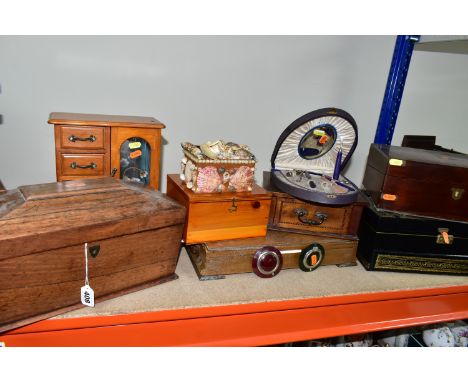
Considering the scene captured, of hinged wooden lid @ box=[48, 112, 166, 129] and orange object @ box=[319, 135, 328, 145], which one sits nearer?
hinged wooden lid @ box=[48, 112, 166, 129]

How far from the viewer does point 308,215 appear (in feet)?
3.97

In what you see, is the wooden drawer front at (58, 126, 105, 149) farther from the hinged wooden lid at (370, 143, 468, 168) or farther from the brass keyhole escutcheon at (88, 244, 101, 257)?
the hinged wooden lid at (370, 143, 468, 168)

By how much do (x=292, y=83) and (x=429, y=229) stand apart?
0.74m

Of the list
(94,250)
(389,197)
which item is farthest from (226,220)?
(389,197)

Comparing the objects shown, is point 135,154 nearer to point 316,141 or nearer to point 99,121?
point 99,121

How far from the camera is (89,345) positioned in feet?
3.01

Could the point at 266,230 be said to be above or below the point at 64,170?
below

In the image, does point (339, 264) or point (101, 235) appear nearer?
point (101, 235)

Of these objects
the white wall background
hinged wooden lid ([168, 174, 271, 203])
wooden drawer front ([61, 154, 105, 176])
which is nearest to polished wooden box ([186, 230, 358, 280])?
hinged wooden lid ([168, 174, 271, 203])

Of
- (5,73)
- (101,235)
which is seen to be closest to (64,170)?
(101,235)

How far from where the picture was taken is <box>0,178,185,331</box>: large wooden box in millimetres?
801

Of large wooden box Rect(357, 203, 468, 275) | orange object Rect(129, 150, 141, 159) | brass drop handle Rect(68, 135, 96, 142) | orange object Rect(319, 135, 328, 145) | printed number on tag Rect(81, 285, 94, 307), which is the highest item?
orange object Rect(319, 135, 328, 145)

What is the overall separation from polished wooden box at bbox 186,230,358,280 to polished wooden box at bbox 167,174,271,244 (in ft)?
0.09

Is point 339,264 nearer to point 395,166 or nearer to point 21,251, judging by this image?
point 395,166
